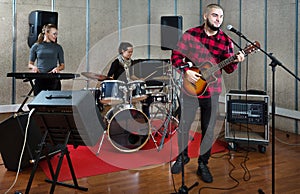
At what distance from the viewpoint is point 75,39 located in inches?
231

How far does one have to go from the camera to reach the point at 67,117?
2.16 m

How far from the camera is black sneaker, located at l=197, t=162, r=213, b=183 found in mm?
2873

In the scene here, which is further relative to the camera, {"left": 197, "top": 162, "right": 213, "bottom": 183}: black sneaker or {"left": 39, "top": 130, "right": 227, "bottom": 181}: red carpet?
{"left": 39, "top": 130, "right": 227, "bottom": 181}: red carpet

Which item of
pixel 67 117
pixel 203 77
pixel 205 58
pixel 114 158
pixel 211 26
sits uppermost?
pixel 211 26

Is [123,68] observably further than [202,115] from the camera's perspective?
Yes

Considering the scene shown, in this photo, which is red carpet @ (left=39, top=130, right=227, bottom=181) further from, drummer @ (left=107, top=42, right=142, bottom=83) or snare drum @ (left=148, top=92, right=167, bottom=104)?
drummer @ (left=107, top=42, right=142, bottom=83)

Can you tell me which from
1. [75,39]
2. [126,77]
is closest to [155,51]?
[75,39]

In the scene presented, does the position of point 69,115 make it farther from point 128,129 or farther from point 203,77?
point 128,129

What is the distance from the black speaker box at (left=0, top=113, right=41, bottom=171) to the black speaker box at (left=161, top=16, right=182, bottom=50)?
9.64 ft

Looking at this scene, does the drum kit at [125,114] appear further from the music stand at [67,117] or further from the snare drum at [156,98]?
the music stand at [67,117]

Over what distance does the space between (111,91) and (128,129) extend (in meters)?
0.61

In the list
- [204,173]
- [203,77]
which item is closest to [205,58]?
[203,77]

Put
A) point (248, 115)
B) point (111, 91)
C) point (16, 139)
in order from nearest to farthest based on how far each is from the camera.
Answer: point (16, 139) < point (111, 91) < point (248, 115)

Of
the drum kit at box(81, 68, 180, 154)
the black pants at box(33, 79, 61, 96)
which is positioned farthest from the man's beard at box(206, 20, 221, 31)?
the black pants at box(33, 79, 61, 96)
